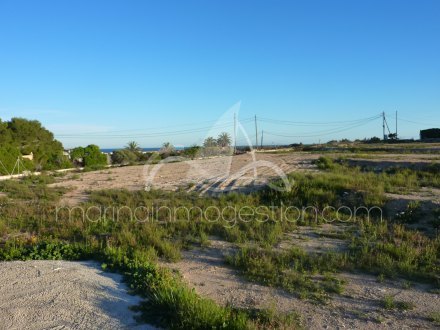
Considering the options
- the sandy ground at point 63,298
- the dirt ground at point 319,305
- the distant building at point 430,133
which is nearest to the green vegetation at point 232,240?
the dirt ground at point 319,305

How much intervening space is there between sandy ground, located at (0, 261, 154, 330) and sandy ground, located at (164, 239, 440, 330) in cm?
134

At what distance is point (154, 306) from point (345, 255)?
380 centimetres

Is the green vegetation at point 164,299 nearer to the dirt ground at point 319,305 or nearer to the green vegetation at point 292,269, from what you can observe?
the dirt ground at point 319,305

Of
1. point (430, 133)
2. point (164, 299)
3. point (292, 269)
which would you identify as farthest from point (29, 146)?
point (430, 133)

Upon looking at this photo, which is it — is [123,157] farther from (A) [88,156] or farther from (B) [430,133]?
(B) [430,133]

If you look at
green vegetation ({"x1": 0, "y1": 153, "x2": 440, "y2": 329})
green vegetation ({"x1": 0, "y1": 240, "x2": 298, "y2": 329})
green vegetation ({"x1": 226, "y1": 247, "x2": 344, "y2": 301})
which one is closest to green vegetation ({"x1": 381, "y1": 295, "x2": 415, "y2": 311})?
green vegetation ({"x1": 0, "y1": 153, "x2": 440, "y2": 329})

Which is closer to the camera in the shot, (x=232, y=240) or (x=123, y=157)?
(x=232, y=240)

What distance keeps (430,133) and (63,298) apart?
2300 inches

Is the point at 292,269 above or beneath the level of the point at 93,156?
beneath

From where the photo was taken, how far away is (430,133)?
178 ft

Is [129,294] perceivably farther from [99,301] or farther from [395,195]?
[395,195]

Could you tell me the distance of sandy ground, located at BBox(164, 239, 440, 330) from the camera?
482 cm

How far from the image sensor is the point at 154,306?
4.86 metres

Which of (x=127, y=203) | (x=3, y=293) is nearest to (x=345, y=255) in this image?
(x=3, y=293)
